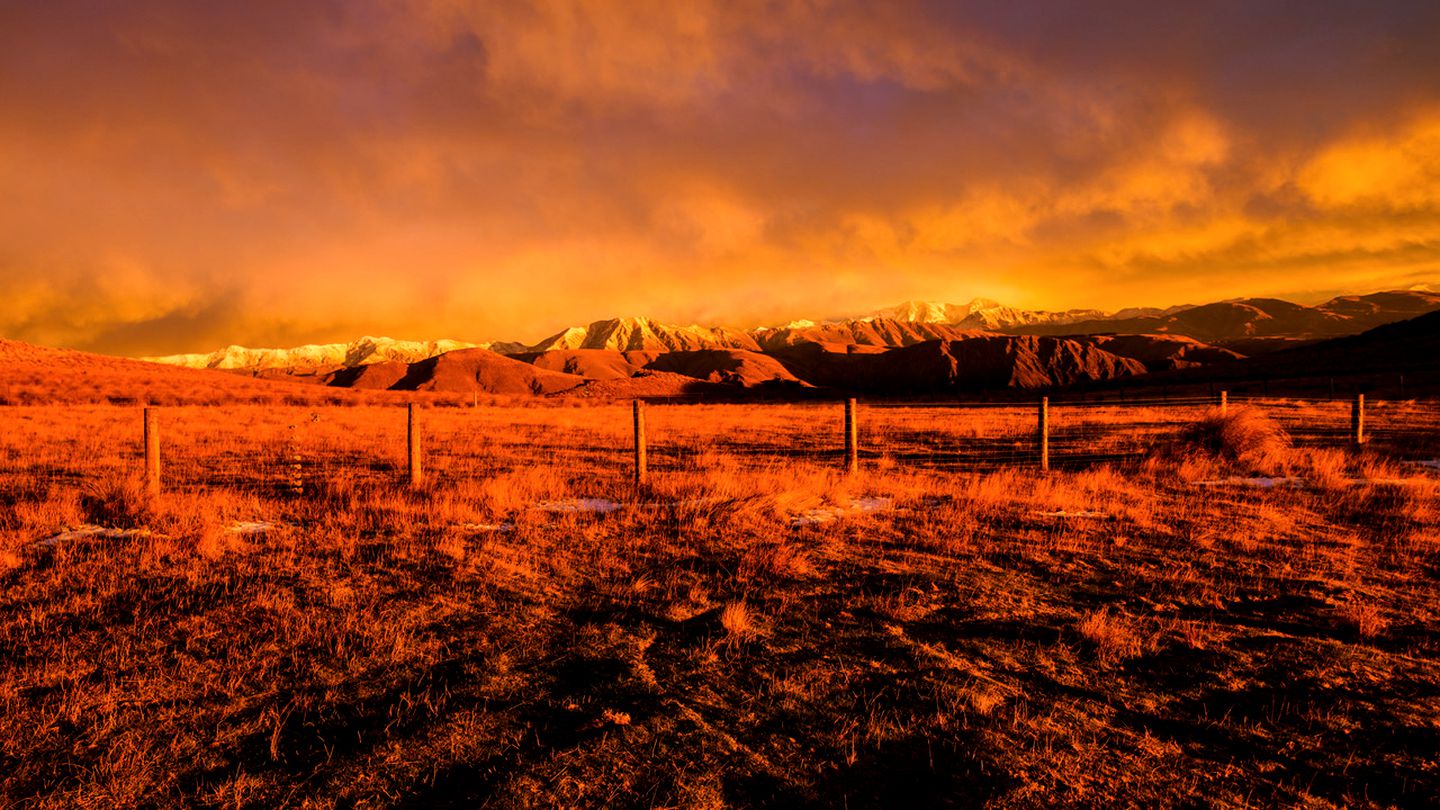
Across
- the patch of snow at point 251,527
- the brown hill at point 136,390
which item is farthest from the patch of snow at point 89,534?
the brown hill at point 136,390

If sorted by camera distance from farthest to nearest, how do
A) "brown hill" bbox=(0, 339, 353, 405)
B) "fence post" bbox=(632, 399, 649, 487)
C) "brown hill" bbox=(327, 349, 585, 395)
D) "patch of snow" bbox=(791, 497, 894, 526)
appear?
"brown hill" bbox=(327, 349, 585, 395)
"brown hill" bbox=(0, 339, 353, 405)
"fence post" bbox=(632, 399, 649, 487)
"patch of snow" bbox=(791, 497, 894, 526)

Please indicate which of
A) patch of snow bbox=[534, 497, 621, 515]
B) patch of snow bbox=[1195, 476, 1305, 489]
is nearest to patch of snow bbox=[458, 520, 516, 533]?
patch of snow bbox=[534, 497, 621, 515]

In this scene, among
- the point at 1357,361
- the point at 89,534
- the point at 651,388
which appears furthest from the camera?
the point at 651,388

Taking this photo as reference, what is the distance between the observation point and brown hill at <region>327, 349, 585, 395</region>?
581 feet

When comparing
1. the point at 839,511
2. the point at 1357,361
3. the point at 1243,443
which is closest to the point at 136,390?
the point at 839,511

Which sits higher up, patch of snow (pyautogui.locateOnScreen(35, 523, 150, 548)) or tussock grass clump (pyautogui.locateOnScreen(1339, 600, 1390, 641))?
patch of snow (pyautogui.locateOnScreen(35, 523, 150, 548))

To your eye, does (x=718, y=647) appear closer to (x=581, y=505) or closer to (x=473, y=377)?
(x=581, y=505)

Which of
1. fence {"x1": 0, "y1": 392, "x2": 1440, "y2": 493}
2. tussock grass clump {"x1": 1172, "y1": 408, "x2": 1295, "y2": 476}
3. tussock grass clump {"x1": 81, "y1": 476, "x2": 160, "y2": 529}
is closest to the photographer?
tussock grass clump {"x1": 81, "y1": 476, "x2": 160, "y2": 529}

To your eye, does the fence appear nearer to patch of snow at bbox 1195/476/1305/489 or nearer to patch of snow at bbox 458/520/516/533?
patch of snow at bbox 1195/476/1305/489

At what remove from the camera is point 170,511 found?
8578 mm

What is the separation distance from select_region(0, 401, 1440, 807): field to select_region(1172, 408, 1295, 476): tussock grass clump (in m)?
2.44

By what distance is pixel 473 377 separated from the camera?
182375 mm

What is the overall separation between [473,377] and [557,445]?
177 m

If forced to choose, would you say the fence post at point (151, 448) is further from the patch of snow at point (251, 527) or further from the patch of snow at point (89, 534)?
the patch of snow at point (251, 527)
